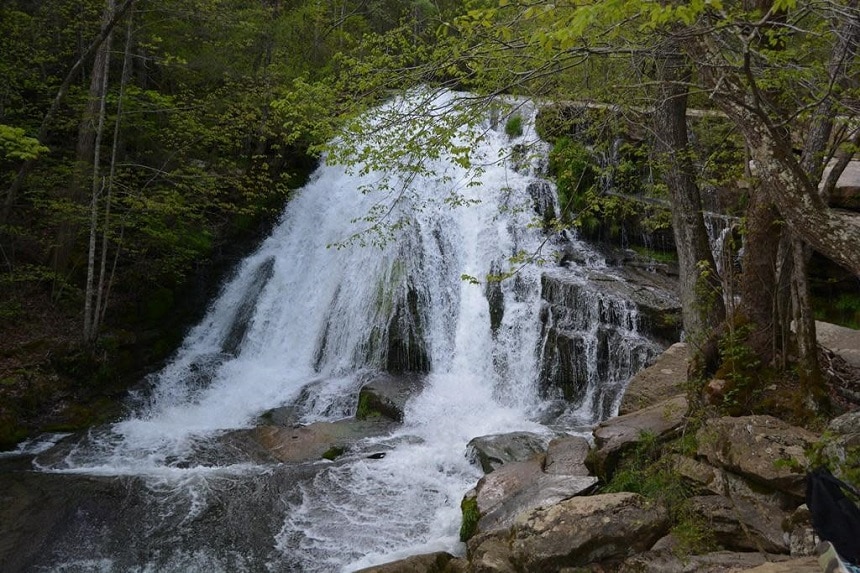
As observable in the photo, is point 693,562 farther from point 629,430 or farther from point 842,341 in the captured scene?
point 842,341

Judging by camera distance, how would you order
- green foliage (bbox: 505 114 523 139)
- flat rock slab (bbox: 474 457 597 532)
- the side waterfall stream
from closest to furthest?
flat rock slab (bbox: 474 457 597 532)
the side waterfall stream
green foliage (bbox: 505 114 523 139)

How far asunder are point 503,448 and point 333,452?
103 inches

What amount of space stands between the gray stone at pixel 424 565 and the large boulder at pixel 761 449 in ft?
8.19

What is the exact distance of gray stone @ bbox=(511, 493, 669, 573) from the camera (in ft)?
14.8

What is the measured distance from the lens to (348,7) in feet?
72.7

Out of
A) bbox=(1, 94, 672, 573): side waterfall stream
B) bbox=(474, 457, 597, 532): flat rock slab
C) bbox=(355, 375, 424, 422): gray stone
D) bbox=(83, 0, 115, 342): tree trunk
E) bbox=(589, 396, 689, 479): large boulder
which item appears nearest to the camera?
bbox=(474, 457, 597, 532): flat rock slab

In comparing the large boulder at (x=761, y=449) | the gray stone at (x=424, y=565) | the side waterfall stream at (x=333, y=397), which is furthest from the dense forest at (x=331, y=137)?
the gray stone at (x=424, y=565)

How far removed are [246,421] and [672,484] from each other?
7753 mm

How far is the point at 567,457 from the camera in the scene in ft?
22.1

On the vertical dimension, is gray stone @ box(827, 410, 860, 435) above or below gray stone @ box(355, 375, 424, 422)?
above

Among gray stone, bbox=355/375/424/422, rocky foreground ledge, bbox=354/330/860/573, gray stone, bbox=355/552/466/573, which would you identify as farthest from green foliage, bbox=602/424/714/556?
Result: gray stone, bbox=355/375/424/422

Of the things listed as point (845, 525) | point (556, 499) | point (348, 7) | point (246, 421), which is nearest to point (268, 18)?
Answer: point (348, 7)

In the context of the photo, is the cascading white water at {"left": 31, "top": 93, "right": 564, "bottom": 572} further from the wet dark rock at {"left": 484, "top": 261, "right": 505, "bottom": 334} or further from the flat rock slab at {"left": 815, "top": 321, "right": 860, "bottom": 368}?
the flat rock slab at {"left": 815, "top": 321, "right": 860, "bottom": 368}

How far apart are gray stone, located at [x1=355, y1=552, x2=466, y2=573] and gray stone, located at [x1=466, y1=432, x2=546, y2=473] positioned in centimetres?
203
